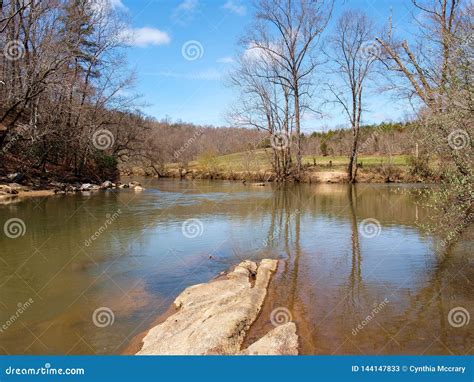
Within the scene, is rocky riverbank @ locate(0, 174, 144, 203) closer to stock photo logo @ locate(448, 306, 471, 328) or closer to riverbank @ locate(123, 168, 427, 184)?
riverbank @ locate(123, 168, 427, 184)

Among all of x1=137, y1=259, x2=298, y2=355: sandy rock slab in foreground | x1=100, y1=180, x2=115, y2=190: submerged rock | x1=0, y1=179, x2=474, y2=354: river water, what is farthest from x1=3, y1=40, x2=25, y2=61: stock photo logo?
x1=137, y1=259, x2=298, y2=355: sandy rock slab in foreground

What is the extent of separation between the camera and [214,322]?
530cm

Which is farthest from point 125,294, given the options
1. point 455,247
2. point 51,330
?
point 455,247

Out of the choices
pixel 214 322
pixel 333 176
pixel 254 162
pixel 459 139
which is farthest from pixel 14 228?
pixel 254 162

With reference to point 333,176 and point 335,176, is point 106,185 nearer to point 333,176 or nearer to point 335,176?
point 333,176

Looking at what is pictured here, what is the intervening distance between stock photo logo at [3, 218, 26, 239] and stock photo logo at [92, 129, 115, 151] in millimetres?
17915

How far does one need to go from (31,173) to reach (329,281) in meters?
24.1

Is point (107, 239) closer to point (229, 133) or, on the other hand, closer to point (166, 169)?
point (166, 169)

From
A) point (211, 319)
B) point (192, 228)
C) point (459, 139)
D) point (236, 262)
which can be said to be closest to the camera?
point (211, 319)
